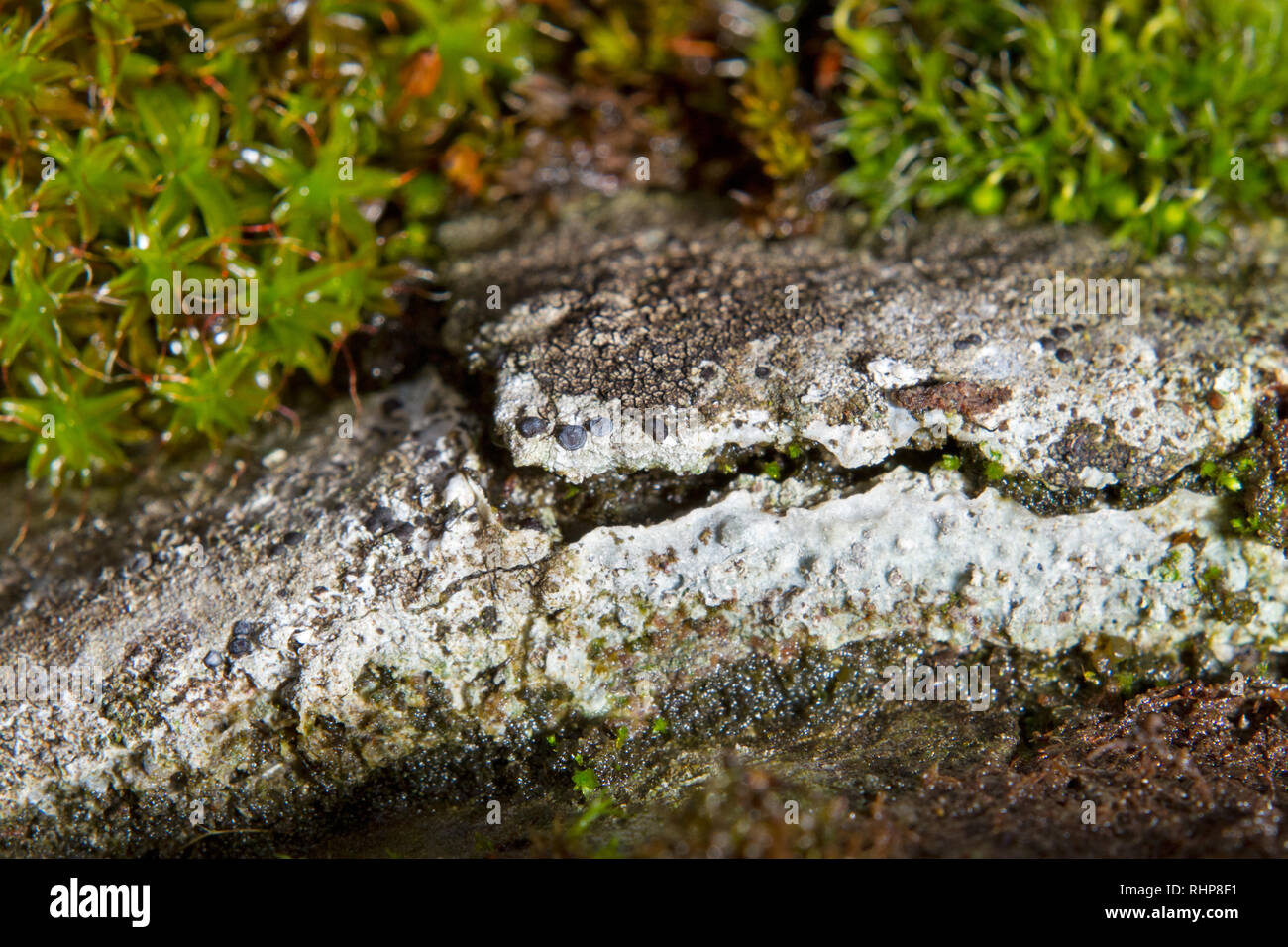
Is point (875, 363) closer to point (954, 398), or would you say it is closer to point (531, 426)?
point (954, 398)

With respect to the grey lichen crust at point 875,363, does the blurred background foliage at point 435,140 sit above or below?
above

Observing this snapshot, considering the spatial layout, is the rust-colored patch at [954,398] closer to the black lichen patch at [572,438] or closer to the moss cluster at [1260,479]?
the moss cluster at [1260,479]

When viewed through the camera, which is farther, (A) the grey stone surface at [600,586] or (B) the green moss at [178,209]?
(B) the green moss at [178,209]

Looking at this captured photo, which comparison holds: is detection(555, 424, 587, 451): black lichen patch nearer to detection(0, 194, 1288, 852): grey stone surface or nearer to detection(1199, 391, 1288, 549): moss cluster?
detection(0, 194, 1288, 852): grey stone surface

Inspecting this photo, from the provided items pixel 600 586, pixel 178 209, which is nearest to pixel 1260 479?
pixel 600 586

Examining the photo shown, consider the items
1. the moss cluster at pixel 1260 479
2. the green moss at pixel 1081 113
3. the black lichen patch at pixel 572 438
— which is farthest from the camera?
the green moss at pixel 1081 113

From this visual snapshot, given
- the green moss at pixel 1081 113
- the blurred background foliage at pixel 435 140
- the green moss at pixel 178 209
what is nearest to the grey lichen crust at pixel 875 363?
the green moss at pixel 1081 113

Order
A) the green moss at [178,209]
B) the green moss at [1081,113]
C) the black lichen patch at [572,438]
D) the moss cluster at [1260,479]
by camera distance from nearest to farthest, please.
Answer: the black lichen patch at [572,438], the moss cluster at [1260,479], the green moss at [178,209], the green moss at [1081,113]
